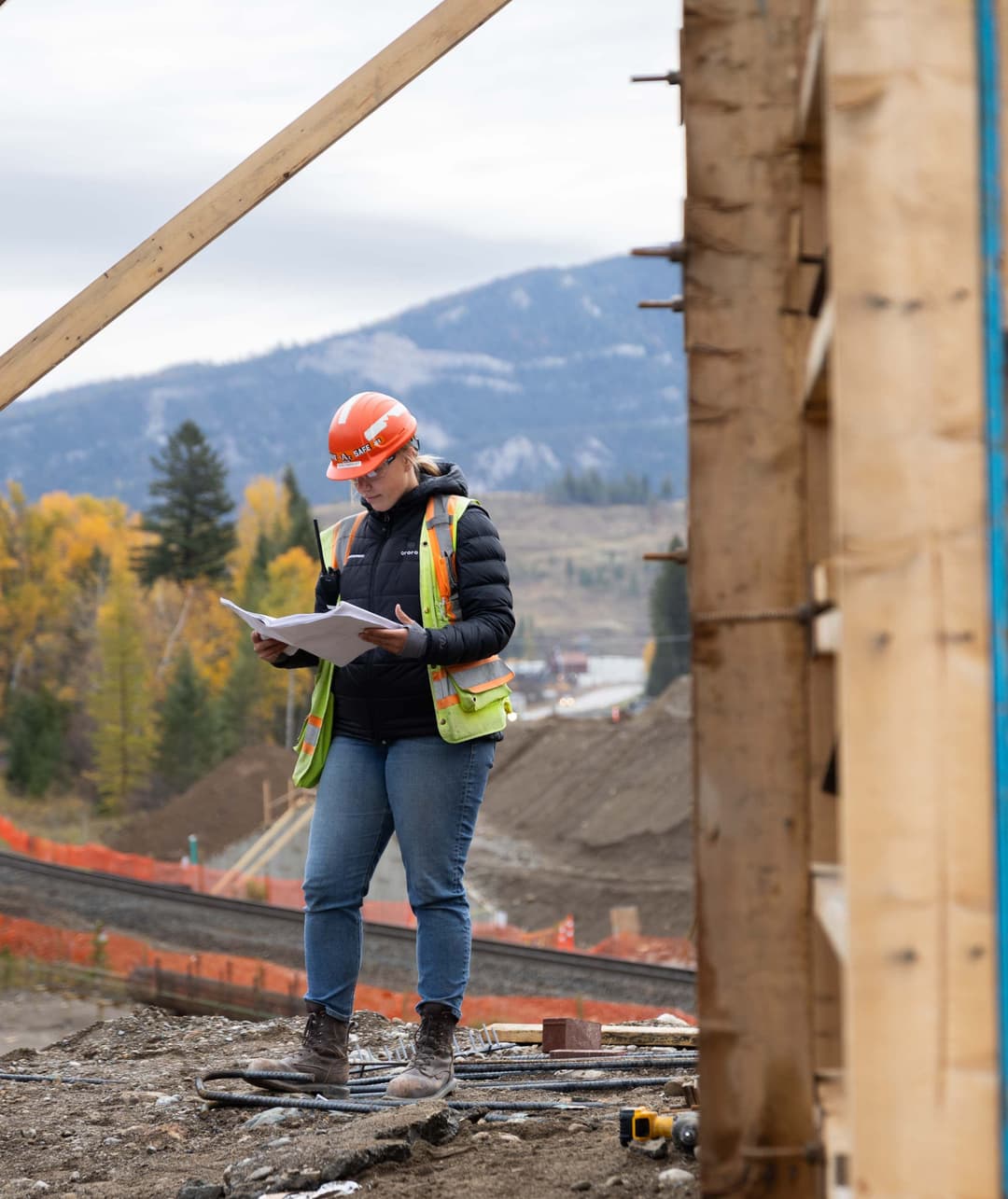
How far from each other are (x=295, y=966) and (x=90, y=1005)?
3.99m

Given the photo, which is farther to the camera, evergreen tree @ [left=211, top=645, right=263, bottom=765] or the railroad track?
evergreen tree @ [left=211, top=645, right=263, bottom=765]

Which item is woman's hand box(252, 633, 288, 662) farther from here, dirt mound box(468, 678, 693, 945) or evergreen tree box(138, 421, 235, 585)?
evergreen tree box(138, 421, 235, 585)

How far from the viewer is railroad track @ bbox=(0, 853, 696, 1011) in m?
20.7

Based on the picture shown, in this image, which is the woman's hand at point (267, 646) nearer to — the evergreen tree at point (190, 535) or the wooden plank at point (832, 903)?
the wooden plank at point (832, 903)

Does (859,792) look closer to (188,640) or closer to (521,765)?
(521,765)

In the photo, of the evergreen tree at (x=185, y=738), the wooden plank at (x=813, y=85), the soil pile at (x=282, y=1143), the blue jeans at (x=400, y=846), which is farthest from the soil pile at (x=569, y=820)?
the wooden plank at (x=813, y=85)

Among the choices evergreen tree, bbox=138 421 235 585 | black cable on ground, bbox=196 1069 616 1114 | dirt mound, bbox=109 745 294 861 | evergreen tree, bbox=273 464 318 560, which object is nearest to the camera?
black cable on ground, bbox=196 1069 616 1114

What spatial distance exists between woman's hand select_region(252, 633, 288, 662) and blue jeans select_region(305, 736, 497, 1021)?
1.22 feet

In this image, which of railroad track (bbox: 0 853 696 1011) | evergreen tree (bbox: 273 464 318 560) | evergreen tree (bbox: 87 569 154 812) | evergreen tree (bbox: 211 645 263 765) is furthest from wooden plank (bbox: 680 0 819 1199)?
evergreen tree (bbox: 273 464 318 560)

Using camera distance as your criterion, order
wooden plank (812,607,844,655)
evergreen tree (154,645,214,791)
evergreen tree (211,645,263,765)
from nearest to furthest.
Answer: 1. wooden plank (812,607,844,655)
2. evergreen tree (154,645,214,791)
3. evergreen tree (211,645,263,765)

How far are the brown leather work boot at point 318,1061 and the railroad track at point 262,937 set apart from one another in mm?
15480

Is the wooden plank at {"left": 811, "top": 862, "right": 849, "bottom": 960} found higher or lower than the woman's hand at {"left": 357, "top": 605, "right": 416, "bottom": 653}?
lower

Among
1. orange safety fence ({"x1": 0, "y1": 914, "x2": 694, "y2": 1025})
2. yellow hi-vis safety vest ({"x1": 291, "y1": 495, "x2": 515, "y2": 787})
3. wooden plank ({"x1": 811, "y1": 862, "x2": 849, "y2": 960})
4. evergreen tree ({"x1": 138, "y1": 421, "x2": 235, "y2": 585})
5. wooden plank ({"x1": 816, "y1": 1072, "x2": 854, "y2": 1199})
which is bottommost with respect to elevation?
orange safety fence ({"x1": 0, "y1": 914, "x2": 694, "y2": 1025})

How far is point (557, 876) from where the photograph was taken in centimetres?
3647
